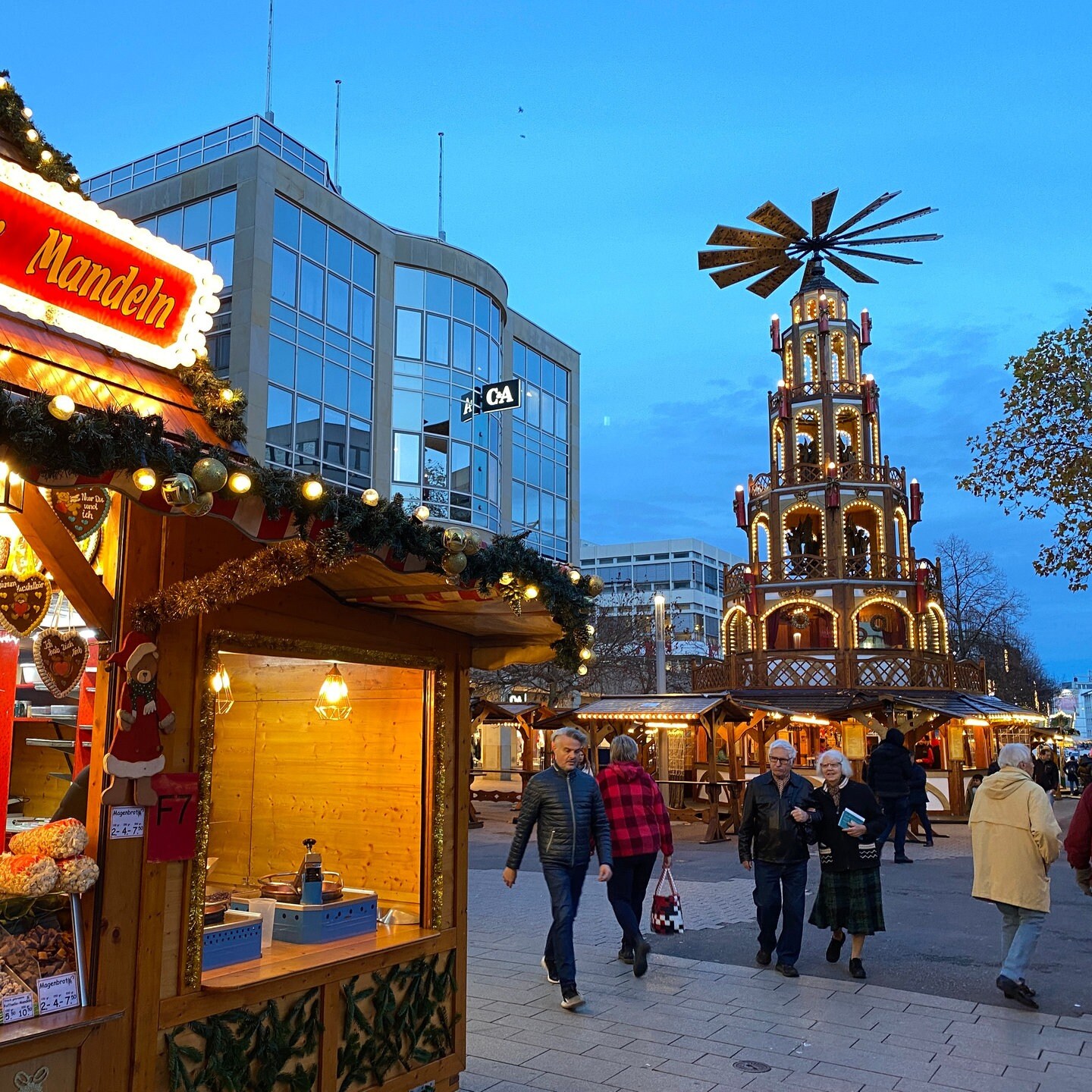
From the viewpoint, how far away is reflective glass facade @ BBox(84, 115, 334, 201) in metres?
27.4

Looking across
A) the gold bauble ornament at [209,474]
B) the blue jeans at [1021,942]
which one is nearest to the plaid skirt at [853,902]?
the blue jeans at [1021,942]

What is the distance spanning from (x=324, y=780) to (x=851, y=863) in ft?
13.3

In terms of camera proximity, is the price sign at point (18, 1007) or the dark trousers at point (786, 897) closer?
the price sign at point (18, 1007)

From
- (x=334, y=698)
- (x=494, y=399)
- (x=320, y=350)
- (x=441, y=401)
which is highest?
(x=320, y=350)

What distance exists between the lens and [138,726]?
403 cm

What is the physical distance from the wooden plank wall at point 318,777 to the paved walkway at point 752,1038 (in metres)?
1.28

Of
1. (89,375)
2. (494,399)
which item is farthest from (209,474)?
(494,399)

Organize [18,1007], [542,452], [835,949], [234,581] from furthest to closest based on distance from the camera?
1. [542,452]
2. [835,949]
3. [234,581]
4. [18,1007]

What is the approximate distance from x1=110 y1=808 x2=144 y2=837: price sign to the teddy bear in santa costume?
0.04 metres

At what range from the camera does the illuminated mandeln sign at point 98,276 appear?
203 inches

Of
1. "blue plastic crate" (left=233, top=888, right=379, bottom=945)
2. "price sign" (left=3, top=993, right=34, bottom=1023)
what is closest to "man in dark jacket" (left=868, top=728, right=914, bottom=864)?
"blue plastic crate" (left=233, top=888, right=379, bottom=945)

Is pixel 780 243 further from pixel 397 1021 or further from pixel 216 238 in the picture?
pixel 397 1021

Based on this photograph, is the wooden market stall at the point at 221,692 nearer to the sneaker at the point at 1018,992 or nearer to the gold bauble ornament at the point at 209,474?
the gold bauble ornament at the point at 209,474

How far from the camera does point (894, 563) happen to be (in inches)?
1184
